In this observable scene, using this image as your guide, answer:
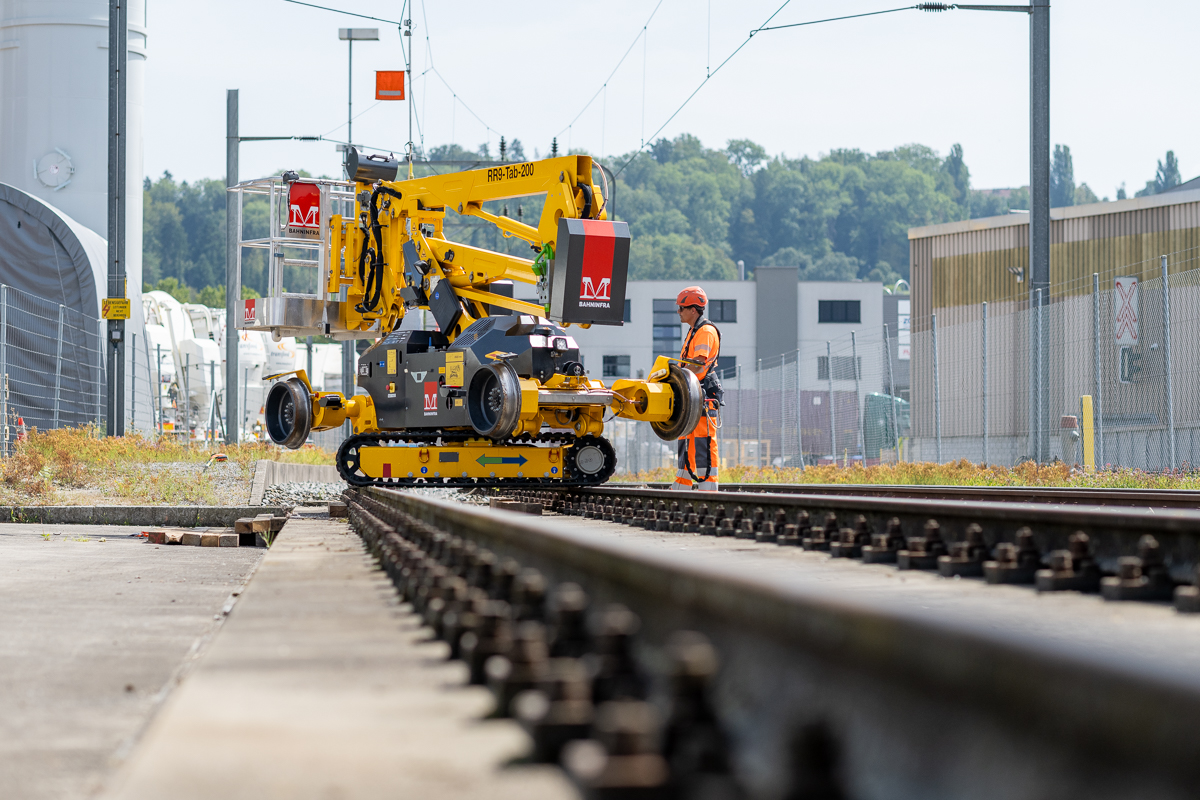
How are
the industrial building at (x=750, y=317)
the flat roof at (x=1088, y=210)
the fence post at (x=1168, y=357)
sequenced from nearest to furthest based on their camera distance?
the fence post at (x=1168, y=357) < the flat roof at (x=1088, y=210) < the industrial building at (x=750, y=317)

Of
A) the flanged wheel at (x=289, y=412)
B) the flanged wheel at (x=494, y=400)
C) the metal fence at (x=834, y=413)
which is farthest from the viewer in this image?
the metal fence at (x=834, y=413)

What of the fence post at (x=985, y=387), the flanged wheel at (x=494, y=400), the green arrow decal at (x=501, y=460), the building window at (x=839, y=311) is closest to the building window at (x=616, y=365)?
the building window at (x=839, y=311)

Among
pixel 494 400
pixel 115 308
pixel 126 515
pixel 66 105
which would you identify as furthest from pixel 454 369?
pixel 66 105

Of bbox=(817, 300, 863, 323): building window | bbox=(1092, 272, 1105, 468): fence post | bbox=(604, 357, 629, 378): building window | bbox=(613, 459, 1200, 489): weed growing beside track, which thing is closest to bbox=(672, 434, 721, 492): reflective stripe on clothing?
bbox=(613, 459, 1200, 489): weed growing beside track

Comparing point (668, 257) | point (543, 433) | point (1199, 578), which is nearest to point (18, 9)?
point (543, 433)

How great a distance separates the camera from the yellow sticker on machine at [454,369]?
11.8 metres

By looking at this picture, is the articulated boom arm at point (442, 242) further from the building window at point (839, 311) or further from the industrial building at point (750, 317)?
the building window at point (839, 311)

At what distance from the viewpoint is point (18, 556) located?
8.81 meters

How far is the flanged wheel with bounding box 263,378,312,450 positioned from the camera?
500 inches

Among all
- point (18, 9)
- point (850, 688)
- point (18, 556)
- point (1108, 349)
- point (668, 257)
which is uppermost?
point (668, 257)

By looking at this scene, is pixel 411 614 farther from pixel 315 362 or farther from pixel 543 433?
pixel 315 362

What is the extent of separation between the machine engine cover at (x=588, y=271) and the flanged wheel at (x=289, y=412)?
315cm

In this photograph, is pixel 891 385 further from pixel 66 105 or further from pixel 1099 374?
pixel 66 105

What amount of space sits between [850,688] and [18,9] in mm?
36087
